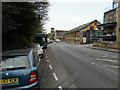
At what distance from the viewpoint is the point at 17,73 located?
3361 millimetres

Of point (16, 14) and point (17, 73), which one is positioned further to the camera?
point (16, 14)

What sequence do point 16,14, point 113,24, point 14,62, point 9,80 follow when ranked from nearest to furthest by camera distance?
point 9,80 → point 14,62 → point 16,14 → point 113,24

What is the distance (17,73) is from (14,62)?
0.44 meters

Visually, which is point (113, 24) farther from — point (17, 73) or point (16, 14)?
point (17, 73)

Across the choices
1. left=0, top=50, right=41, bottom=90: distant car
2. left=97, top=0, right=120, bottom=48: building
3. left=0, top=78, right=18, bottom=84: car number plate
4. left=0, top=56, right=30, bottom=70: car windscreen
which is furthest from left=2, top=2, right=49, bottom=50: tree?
left=97, top=0, right=120, bottom=48: building

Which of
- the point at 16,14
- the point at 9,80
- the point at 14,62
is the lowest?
the point at 9,80

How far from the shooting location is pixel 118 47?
76.5 ft


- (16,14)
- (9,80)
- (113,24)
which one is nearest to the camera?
(9,80)

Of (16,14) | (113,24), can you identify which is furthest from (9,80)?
(113,24)

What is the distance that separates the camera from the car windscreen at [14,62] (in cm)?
351

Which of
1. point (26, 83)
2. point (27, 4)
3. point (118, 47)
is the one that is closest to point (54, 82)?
point (26, 83)

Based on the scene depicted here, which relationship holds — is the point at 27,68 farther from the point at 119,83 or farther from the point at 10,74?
the point at 119,83

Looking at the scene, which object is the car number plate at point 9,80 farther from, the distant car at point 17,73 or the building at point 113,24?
the building at point 113,24

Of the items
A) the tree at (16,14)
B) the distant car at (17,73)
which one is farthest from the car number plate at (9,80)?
the tree at (16,14)
